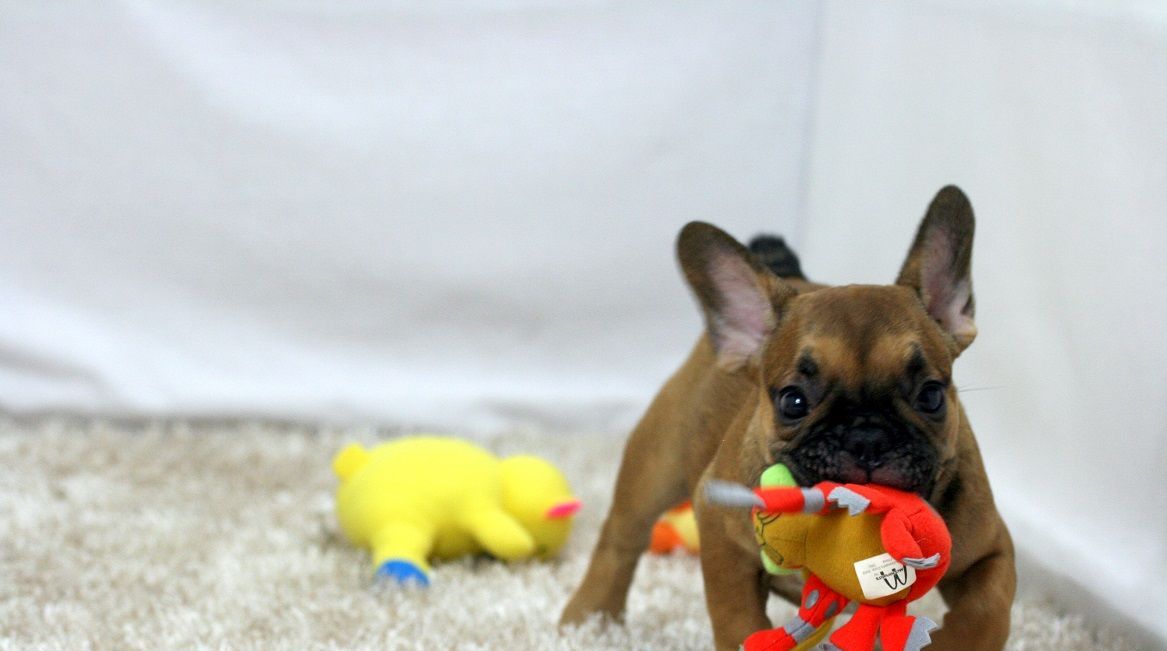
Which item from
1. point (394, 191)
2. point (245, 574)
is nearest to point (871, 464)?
point (245, 574)

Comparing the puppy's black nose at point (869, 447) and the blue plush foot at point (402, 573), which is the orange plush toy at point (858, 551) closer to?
the puppy's black nose at point (869, 447)

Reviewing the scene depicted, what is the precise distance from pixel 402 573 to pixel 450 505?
0.24 m

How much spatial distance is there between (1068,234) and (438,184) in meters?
2.06

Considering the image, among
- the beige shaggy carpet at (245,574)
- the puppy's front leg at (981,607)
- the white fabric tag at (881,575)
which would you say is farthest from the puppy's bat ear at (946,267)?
the beige shaggy carpet at (245,574)

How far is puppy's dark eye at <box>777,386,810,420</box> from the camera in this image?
1.79 meters

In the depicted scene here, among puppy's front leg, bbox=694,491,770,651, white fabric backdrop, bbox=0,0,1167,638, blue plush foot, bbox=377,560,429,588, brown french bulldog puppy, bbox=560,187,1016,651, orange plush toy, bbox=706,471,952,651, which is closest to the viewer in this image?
orange plush toy, bbox=706,471,952,651

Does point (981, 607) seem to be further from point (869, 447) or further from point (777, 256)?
point (777, 256)

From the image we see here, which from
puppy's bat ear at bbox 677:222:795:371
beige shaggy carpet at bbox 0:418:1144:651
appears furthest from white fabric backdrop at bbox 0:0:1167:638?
puppy's bat ear at bbox 677:222:795:371

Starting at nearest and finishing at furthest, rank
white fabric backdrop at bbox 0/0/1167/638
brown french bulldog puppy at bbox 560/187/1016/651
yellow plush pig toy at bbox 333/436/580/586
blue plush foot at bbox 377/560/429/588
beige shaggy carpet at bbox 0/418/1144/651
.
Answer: brown french bulldog puppy at bbox 560/187/1016/651 < beige shaggy carpet at bbox 0/418/1144/651 < blue plush foot at bbox 377/560/429/588 < yellow plush pig toy at bbox 333/436/580/586 < white fabric backdrop at bbox 0/0/1167/638

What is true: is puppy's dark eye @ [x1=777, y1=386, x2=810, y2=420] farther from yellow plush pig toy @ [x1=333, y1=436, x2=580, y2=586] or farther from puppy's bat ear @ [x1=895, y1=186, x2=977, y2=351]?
yellow plush pig toy @ [x1=333, y1=436, x2=580, y2=586]

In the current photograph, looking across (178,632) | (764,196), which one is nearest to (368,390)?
(764,196)

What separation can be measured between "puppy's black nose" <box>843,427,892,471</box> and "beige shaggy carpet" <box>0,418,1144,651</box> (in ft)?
2.66

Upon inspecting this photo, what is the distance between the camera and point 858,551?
1.62 m

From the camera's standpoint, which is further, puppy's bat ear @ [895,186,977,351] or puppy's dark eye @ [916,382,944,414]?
puppy's bat ear @ [895,186,977,351]
